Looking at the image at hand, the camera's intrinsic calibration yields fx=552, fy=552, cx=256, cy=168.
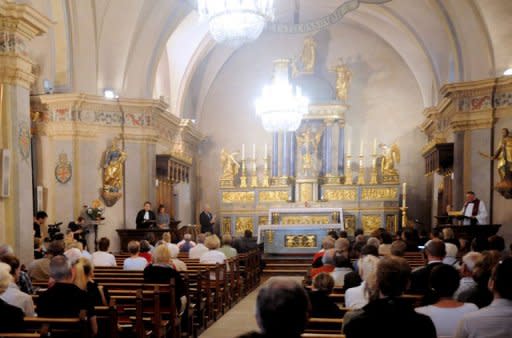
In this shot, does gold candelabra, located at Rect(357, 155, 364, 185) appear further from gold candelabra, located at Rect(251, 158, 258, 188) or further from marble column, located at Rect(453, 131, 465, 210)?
marble column, located at Rect(453, 131, 465, 210)

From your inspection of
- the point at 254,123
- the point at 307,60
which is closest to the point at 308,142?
the point at 254,123

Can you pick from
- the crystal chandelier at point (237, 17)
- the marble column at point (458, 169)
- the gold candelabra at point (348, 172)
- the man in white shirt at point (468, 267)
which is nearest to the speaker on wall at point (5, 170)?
the crystal chandelier at point (237, 17)

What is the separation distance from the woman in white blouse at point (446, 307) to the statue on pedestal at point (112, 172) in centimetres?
1180

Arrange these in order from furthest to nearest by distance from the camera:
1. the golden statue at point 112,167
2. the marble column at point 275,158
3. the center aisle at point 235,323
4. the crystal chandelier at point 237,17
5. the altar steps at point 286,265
A: the marble column at point 275,158 < the golden statue at point 112,167 < the altar steps at point 286,265 < the crystal chandelier at point 237,17 < the center aisle at point 235,323

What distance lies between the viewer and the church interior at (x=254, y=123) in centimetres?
1073

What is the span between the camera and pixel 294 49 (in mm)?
20891

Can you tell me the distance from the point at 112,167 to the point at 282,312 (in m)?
12.8

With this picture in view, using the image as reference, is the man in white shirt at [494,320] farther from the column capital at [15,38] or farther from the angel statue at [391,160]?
the angel statue at [391,160]

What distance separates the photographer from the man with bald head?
1.98 m

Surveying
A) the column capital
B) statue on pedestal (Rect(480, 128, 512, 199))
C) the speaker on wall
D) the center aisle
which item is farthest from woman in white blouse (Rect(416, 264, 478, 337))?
statue on pedestal (Rect(480, 128, 512, 199))

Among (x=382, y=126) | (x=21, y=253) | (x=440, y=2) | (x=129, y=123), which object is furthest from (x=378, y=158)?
(x=21, y=253)

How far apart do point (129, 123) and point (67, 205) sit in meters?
2.78

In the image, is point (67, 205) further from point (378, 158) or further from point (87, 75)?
point (378, 158)

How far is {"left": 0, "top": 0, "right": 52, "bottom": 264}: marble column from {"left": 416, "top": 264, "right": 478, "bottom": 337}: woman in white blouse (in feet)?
22.3
